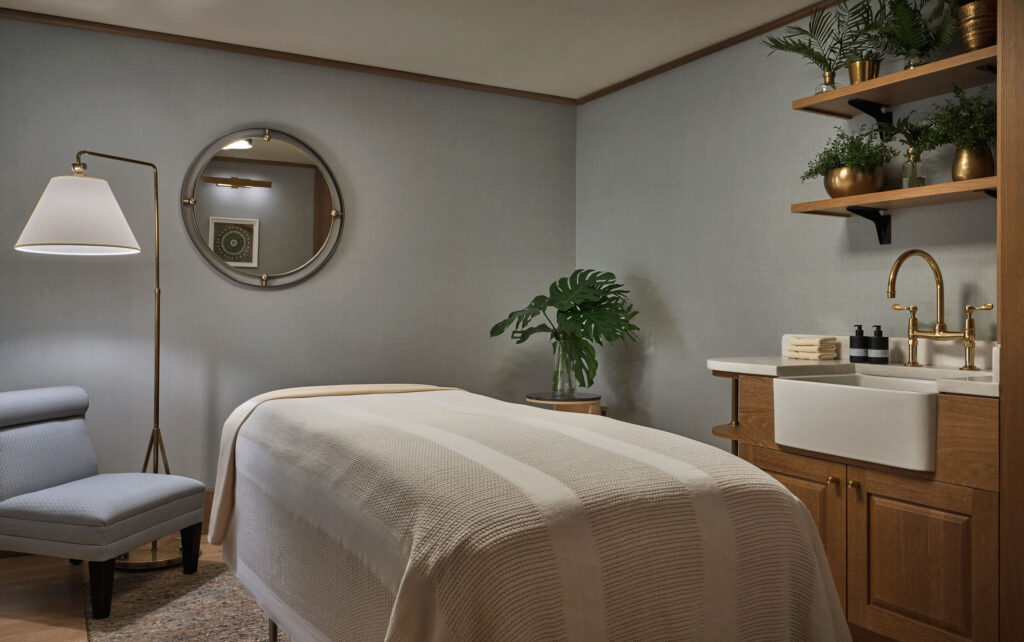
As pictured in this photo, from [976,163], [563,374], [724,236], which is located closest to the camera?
[976,163]

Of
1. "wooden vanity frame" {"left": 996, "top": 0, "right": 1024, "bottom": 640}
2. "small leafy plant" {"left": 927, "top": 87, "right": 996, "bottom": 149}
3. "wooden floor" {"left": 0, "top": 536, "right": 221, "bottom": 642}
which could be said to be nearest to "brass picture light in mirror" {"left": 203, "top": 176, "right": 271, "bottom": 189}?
"wooden floor" {"left": 0, "top": 536, "right": 221, "bottom": 642}

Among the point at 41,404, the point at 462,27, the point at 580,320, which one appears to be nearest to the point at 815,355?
the point at 580,320

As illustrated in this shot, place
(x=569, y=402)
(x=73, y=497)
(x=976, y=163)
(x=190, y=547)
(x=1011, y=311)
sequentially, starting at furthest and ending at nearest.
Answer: (x=569, y=402) < (x=190, y=547) < (x=73, y=497) < (x=976, y=163) < (x=1011, y=311)

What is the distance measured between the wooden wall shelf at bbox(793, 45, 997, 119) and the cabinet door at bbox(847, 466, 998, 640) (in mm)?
1248

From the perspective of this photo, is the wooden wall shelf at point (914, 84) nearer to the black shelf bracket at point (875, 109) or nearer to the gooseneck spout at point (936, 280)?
the black shelf bracket at point (875, 109)

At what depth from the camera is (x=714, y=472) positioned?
1.70m

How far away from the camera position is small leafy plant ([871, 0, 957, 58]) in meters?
2.46

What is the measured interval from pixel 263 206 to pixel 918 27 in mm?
2793

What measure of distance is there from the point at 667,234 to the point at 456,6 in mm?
1486

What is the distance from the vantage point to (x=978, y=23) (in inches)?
90.3

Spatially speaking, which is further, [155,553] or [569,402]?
[569,402]

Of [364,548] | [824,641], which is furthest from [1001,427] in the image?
[364,548]

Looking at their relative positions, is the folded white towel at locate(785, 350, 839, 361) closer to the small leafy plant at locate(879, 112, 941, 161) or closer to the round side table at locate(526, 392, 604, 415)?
the small leafy plant at locate(879, 112, 941, 161)

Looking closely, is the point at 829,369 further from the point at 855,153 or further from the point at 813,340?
the point at 855,153
